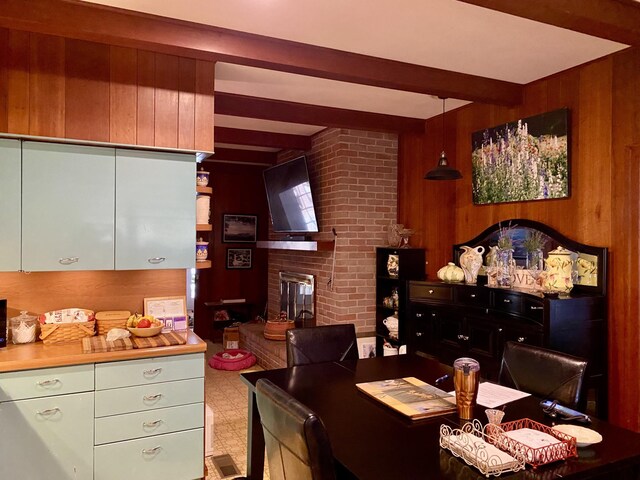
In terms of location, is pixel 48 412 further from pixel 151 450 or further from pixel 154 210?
pixel 154 210

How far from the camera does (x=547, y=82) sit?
130 inches

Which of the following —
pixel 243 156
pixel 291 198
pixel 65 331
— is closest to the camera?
pixel 65 331

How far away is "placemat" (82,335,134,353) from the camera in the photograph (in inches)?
97.0

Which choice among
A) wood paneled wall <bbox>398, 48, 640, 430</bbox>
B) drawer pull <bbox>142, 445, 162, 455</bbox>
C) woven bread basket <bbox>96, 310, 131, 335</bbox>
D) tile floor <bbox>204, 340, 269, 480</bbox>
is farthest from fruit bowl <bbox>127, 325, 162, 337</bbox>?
wood paneled wall <bbox>398, 48, 640, 430</bbox>

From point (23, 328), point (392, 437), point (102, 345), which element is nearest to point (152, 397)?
point (102, 345)

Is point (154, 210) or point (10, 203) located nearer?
point (10, 203)

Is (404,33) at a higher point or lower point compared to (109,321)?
higher

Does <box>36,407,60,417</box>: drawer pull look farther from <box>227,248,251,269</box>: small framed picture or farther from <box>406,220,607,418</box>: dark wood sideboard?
<box>227,248,251,269</box>: small framed picture

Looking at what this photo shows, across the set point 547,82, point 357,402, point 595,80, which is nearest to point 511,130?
point 547,82

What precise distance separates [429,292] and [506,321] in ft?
2.57

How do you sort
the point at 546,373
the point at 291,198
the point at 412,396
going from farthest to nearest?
the point at 291,198, the point at 546,373, the point at 412,396

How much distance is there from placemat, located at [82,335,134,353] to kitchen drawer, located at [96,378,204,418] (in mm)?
212

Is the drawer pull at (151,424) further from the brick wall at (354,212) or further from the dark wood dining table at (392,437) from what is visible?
the brick wall at (354,212)

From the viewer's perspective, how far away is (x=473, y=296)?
3322mm
